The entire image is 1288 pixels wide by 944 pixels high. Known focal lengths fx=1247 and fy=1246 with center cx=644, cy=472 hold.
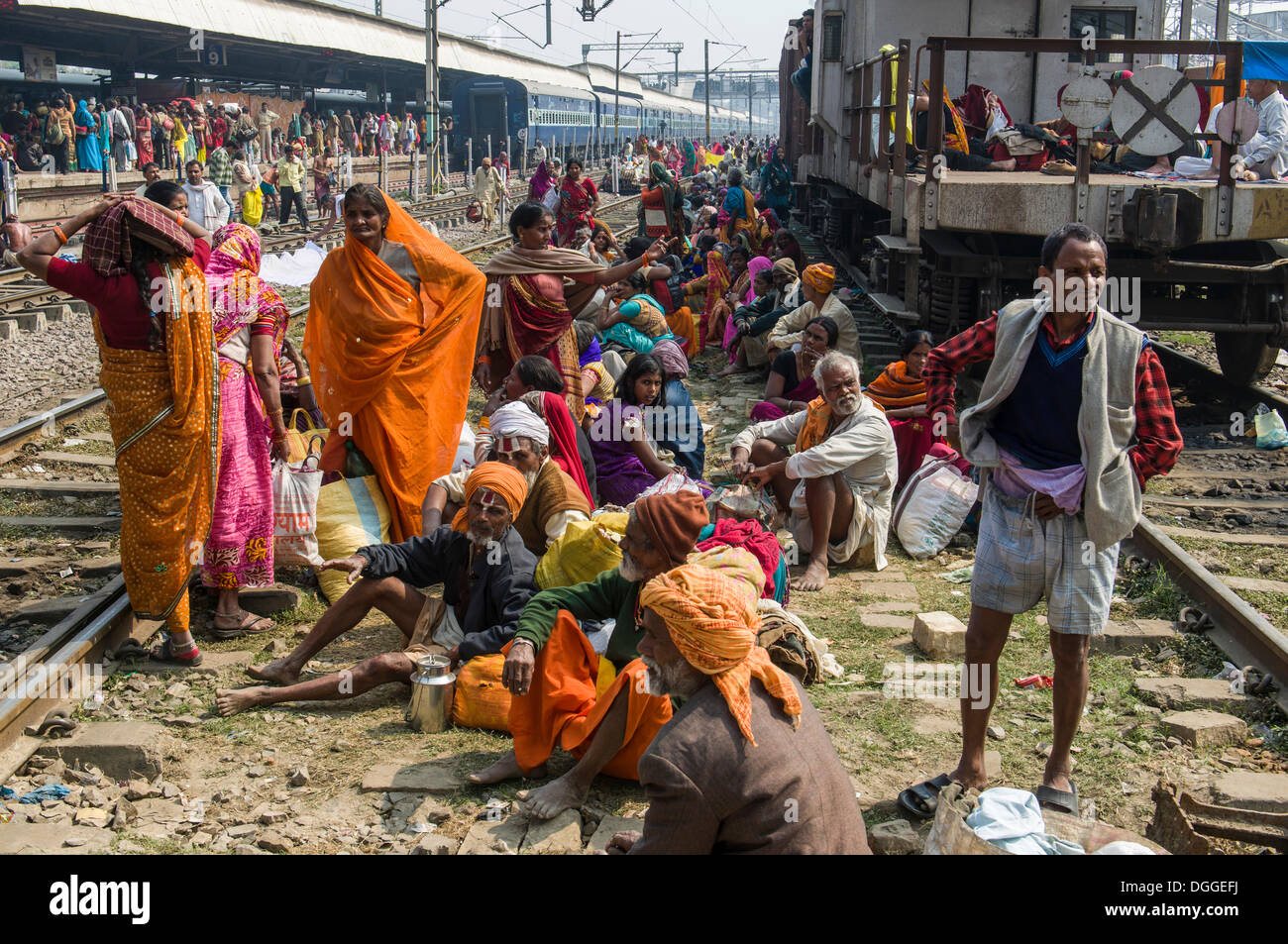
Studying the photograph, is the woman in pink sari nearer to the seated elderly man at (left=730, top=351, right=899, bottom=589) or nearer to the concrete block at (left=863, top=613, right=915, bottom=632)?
the seated elderly man at (left=730, top=351, right=899, bottom=589)

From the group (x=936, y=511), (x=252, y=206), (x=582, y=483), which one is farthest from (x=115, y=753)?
(x=252, y=206)

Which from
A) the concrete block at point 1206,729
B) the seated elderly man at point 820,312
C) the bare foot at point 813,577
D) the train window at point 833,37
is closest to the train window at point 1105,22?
the train window at point 833,37

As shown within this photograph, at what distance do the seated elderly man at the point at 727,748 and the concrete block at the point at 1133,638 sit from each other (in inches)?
106

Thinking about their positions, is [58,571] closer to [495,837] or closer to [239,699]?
[239,699]

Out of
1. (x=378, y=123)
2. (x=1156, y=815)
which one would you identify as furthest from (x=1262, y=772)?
(x=378, y=123)

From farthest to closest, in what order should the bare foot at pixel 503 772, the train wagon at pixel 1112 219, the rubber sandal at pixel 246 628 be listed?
1. the train wagon at pixel 1112 219
2. the rubber sandal at pixel 246 628
3. the bare foot at pixel 503 772

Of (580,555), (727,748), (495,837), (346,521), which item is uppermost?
(727,748)

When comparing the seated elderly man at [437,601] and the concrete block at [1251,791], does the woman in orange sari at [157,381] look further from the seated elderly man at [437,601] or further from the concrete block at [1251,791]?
the concrete block at [1251,791]

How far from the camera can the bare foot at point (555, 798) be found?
3.67 meters

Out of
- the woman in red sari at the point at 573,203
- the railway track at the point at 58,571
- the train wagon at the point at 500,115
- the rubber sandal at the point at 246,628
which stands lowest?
the rubber sandal at the point at 246,628

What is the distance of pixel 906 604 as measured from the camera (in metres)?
5.79

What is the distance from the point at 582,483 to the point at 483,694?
1.47 metres

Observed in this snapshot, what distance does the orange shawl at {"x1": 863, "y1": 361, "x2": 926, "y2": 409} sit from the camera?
272 inches

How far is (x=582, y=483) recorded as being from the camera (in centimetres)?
564
